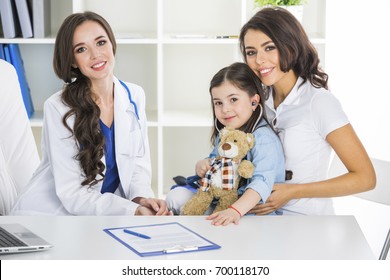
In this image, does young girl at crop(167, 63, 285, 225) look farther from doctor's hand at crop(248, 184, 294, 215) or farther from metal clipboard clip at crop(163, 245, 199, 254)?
metal clipboard clip at crop(163, 245, 199, 254)

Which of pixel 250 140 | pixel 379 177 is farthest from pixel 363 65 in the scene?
pixel 250 140

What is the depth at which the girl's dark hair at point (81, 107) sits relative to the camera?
2.34 m

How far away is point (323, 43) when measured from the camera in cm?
336

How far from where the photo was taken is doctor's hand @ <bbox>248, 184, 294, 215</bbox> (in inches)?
82.0

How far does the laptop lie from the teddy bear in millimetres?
593

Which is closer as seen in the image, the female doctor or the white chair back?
the female doctor

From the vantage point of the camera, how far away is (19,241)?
5.19 ft

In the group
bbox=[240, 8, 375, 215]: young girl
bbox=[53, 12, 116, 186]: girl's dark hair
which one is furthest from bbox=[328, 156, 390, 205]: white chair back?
bbox=[53, 12, 116, 186]: girl's dark hair

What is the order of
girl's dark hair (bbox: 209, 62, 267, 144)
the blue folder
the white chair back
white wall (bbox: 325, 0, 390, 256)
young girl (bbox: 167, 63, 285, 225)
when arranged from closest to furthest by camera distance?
young girl (bbox: 167, 63, 285, 225), girl's dark hair (bbox: 209, 62, 267, 144), the white chair back, the blue folder, white wall (bbox: 325, 0, 390, 256)

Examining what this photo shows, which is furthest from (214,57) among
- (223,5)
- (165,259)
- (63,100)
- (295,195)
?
(165,259)

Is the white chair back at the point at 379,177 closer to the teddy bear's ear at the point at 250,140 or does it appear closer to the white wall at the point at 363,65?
the teddy bear's ear at the point at 250,140

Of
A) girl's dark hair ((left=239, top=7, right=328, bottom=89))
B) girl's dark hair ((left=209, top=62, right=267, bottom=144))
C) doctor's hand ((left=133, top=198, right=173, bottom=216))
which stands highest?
girl's dark hair ((left=239, top=7, right=328, bottom=89))

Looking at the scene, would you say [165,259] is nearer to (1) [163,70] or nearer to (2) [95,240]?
(2) [95,240]
